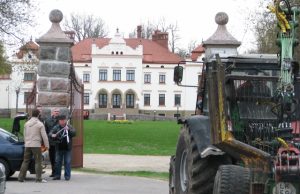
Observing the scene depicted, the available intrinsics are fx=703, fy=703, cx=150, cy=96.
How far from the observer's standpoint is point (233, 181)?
315 inches

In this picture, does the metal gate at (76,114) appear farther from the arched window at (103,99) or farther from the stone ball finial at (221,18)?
the arched window at (103,99)

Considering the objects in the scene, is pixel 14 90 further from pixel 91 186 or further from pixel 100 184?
pixel 91 186

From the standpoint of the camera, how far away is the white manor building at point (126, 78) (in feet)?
371

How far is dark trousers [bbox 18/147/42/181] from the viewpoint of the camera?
56.2 ft

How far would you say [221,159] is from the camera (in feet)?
30.9

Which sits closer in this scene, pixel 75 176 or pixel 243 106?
pixel 243 106

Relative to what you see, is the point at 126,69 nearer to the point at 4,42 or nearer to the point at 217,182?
the point at 4,42

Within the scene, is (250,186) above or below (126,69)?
below

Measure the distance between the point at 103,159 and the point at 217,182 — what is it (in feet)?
59.4

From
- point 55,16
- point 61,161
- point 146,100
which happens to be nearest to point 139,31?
point 146,100

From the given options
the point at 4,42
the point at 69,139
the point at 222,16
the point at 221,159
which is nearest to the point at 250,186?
the point at 221,159

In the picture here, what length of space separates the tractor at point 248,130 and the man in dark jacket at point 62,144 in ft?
22.7

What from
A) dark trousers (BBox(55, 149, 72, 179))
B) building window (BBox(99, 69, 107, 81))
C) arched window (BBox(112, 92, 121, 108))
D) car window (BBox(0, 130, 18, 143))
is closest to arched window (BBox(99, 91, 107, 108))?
arched window (BBox(112, 92, 121, 108))

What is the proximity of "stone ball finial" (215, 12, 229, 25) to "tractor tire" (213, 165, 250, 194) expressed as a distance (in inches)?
534
